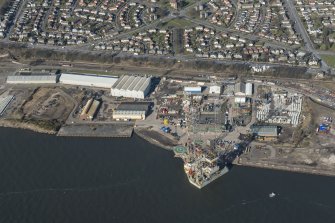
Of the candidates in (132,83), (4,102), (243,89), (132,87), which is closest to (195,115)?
(243,89)

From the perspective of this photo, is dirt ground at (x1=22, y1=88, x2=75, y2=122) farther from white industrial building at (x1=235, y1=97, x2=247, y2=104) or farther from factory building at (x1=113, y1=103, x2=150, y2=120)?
white industrial building at (x1=235, y1=97, x2=247, y2=104)

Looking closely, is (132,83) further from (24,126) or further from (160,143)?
(24,126)

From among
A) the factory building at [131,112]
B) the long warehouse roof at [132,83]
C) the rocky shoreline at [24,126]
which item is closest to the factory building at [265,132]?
the factory building at [131,112]

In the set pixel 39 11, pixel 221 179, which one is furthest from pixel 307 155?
pixel 39 11

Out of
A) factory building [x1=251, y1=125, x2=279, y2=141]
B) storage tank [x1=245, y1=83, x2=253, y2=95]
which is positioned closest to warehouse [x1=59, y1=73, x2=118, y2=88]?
storage tank [x1=245, y1=83, x2=253, y2=95]

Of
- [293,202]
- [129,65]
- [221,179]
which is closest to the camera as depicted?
[293,202]

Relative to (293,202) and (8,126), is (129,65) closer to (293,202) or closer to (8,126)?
(8,126)

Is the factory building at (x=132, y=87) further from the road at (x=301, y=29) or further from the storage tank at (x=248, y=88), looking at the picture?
the road at (x=301, y=29)
